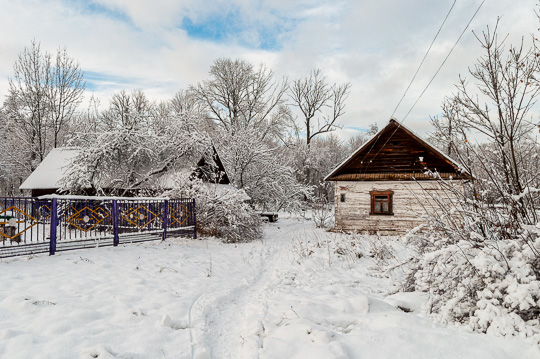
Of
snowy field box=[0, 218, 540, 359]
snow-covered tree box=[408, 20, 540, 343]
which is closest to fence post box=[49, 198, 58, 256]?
snowy field box=[0, 218, 540, 359]

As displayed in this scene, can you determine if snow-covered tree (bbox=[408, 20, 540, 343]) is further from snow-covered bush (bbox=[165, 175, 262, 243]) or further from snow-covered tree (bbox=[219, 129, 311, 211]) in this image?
snow-covered tree (bbox=[219, 129, 311, 211])

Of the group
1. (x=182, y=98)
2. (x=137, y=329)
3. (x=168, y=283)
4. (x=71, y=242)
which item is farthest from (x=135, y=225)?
(x=182, y=98)

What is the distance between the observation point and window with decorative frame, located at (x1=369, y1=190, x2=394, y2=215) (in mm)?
15719

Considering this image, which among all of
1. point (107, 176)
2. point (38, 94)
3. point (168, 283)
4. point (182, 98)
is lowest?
point (168, 283)

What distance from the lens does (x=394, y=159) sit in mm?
15523

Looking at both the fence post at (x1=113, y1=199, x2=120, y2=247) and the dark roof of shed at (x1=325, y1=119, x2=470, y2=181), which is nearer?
the fence post at (x1=113, y1=199, x2=120, y2=247)

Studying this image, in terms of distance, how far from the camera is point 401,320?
3975mm

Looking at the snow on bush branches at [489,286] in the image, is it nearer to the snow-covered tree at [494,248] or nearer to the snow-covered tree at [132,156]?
the snow-covered tree at [494,248]

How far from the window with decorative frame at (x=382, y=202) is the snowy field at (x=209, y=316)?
858 cm

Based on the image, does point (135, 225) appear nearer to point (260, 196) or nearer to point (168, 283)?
point (168, 283)

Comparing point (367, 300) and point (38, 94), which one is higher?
point (38, 94)

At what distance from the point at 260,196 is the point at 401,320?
18.0 meters

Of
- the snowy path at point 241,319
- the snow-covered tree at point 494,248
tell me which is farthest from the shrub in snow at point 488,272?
the snowy path at point 241,319

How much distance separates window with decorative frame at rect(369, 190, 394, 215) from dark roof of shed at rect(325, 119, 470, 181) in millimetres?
815
